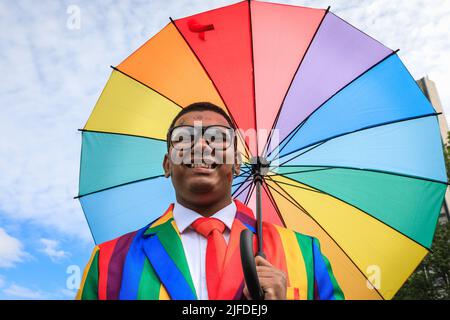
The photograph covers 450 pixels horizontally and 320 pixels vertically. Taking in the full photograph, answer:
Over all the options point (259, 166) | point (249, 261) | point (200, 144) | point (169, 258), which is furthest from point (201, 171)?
point (259, 166)

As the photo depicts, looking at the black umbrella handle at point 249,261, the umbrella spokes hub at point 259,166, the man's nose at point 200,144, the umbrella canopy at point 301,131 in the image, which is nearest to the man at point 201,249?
the man's nose at point 200,144

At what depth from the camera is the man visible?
6.59ft

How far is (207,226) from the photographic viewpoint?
225 centimetres

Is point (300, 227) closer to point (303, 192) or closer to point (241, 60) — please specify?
point (303, 192)

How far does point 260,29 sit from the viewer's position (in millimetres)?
3686

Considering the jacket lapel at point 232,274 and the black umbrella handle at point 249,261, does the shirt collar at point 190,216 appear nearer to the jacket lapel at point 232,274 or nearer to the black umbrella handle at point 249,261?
the jacket lapel at point 232,274

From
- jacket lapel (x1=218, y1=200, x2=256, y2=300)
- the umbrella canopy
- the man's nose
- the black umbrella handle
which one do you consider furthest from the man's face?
the umbrella canopy

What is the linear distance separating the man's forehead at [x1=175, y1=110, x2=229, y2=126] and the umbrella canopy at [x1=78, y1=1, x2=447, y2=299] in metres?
0.86

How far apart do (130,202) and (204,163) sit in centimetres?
148

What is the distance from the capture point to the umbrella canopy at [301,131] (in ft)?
11.6

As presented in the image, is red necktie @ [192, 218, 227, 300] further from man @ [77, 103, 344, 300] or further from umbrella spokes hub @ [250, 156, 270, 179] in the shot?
umbrella spokes hub @ [250, 156, 270, 179]

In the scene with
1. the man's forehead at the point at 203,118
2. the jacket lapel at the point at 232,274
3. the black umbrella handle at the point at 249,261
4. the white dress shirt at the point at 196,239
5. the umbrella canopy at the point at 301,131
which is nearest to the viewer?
the black umbrella handle at the point at 249,261

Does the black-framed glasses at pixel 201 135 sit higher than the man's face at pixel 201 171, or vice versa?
the black-framed glasses at pixel 201 135

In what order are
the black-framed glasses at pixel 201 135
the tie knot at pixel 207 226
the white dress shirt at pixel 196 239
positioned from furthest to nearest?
1. the black-framed glasses at pixel 201 135
2. the tie knot at pixel 207 226
3. the white dress shirt at pixel 196 239
